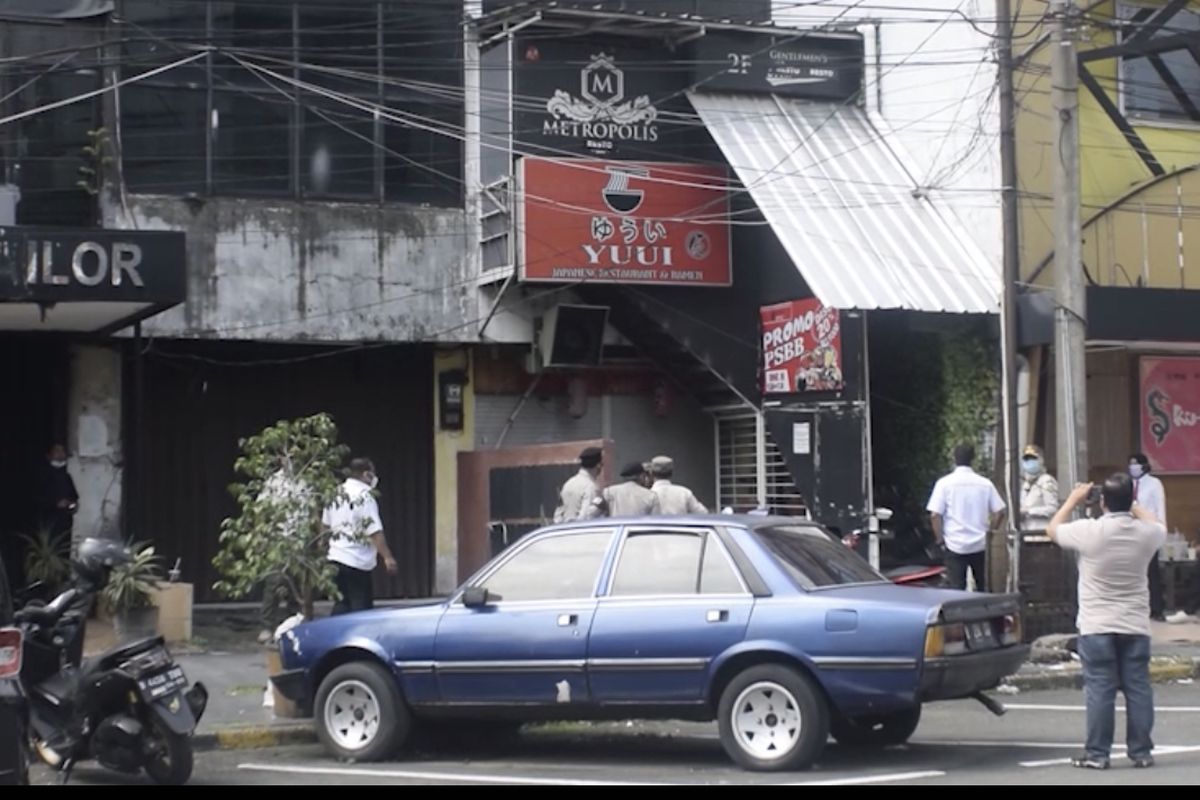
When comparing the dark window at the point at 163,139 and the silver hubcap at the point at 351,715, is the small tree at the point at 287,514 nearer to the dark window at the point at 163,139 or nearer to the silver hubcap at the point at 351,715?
the silver hubcap at the point at 351,715

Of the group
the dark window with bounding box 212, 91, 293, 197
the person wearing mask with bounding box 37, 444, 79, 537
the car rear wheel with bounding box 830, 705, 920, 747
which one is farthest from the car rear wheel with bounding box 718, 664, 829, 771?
the dark window with bounding box 212, 91, 293, 197

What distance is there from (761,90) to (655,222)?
2132 millimetres

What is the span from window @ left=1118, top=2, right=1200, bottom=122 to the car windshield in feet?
37.2

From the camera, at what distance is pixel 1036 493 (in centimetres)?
1733

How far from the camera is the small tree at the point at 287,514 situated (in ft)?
41.8

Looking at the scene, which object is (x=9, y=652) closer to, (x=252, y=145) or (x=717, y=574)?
(x=717, y=574)

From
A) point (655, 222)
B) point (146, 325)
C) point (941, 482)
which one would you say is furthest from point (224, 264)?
point (941, 482)

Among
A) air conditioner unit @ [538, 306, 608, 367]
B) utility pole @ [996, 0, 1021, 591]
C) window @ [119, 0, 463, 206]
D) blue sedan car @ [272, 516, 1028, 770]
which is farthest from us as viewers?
air conditioner unit @ [538, 306, 608, 367]

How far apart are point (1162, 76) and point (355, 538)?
12.3 metres

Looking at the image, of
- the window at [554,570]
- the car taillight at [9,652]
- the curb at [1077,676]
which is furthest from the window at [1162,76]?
the car taillight at [9,652]

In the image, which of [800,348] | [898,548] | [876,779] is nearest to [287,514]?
[876,779]

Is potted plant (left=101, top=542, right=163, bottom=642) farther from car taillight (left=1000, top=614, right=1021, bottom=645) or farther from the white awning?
car taillight (left=1000, top=614, right=1021, bottom=645)

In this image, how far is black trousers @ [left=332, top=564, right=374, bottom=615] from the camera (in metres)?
14.0

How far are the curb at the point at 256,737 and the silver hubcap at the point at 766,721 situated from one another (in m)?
3.42
